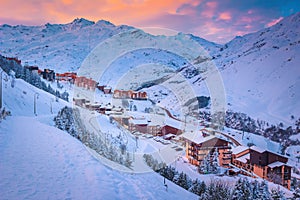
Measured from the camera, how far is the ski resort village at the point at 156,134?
4.24m

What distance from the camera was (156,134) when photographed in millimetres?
19141

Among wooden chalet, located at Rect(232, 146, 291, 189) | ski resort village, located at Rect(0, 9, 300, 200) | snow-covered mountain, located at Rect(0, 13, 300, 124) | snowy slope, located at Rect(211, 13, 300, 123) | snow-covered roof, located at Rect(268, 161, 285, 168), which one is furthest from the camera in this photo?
snow-covered mountain, located at Rect(0, 13, 300, 124)

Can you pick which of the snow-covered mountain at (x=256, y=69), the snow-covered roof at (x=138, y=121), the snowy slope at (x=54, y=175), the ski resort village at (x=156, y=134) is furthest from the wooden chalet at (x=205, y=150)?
the snow-covered mountain at (x=256, y=69)

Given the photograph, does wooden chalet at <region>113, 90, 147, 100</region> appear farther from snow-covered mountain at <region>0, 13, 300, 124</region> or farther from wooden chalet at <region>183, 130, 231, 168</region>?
wooden chalet at <region>183, 130, 231, 168</region>

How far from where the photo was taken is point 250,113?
1126 inches

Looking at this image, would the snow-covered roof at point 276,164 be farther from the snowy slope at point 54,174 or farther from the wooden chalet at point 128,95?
the wooden chalet at point 128,95

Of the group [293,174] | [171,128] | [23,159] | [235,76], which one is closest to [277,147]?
[293,174]

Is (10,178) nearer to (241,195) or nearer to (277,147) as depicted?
(241,195)

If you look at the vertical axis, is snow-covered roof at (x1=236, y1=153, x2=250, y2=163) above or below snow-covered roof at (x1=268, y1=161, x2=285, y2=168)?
below

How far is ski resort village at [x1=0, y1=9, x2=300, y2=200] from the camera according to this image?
4.24 m

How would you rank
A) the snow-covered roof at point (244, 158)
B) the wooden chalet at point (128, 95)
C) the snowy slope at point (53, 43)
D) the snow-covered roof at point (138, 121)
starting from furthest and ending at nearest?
the snowy slope at point (53, 43) → the wooden chalet at point (128, 95) → the snow-covered roof at point (138, 121) → the snow-covered roof at point (244, 158)

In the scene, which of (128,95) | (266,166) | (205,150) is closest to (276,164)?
(266,166)

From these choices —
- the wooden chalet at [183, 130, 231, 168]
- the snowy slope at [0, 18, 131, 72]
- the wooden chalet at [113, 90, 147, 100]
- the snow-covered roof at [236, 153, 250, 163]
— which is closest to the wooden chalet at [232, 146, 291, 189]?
the snow-covered roof at [236, 153, 250, 163]

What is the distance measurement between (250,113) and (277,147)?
374 inches
